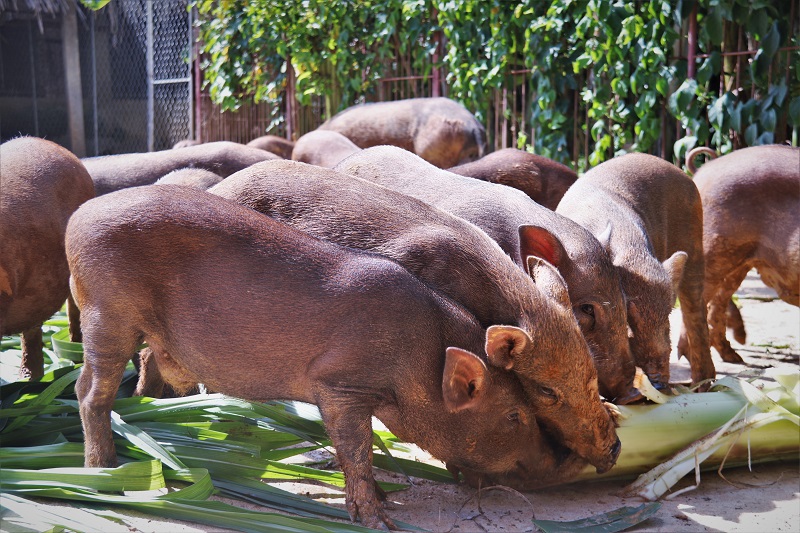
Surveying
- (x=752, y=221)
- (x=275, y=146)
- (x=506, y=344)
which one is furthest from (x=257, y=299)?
(x=275, y=146)

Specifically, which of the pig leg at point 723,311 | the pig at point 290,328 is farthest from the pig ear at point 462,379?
the pig leg at point 723,311

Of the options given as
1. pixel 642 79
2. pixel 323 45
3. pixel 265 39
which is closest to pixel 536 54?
pixel 642 79

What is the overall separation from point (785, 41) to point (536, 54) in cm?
283

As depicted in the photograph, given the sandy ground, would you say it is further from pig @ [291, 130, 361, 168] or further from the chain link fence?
pig @ [291, 130, 361, 168]

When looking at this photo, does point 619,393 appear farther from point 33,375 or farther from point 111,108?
point 111,108

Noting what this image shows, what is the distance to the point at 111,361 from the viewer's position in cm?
350

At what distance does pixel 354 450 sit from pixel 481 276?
853 mm

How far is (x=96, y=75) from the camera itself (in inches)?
248

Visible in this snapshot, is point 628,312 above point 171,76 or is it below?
below

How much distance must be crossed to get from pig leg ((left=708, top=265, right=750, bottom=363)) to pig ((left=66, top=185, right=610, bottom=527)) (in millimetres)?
3317

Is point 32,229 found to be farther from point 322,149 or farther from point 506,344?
point 322,149

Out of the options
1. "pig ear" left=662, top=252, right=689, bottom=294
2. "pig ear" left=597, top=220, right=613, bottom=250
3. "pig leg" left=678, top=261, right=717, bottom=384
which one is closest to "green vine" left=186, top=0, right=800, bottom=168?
"pig leg" left=678, top=261, right=717, bottom=384

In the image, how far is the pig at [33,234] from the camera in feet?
14.7

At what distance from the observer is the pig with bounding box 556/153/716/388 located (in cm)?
446
